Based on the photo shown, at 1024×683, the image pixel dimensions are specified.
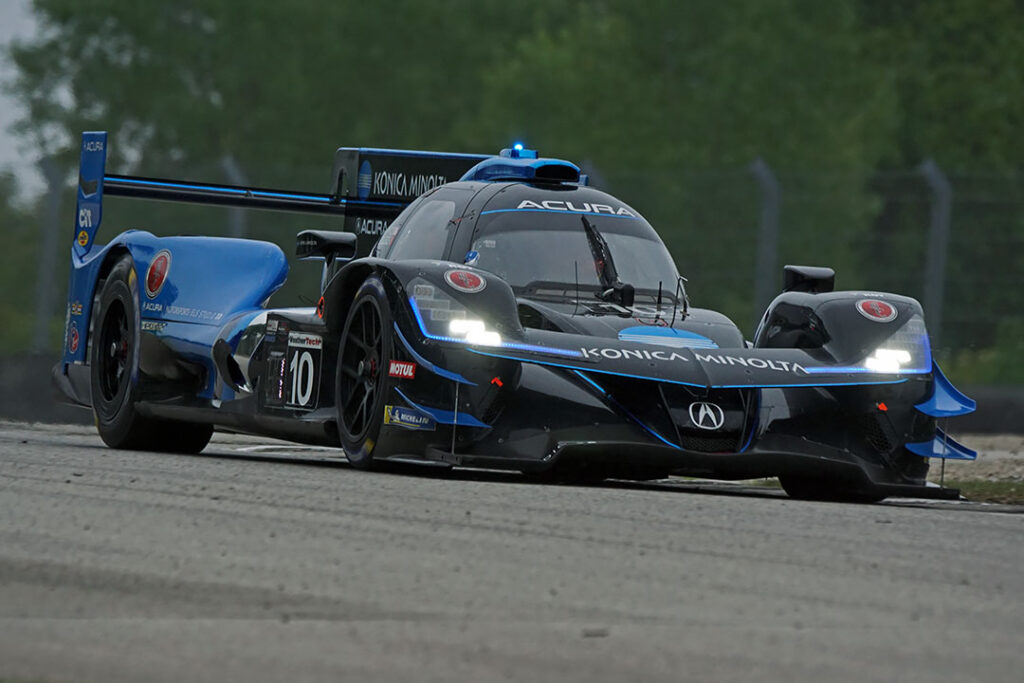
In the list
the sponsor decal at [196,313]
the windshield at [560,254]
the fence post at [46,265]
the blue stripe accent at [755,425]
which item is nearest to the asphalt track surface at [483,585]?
the blue stripe accent at [755,425]

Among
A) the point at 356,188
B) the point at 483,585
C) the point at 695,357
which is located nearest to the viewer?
the point at 483,585

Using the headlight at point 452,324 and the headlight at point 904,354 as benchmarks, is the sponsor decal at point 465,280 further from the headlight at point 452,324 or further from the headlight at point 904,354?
the headlight at point 904,354

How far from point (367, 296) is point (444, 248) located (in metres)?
0.91

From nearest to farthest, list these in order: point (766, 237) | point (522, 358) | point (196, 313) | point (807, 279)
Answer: point (522, 358) < point (807, 279) < point (196, 313) < point (766, 237)

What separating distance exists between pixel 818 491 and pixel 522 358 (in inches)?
70.0

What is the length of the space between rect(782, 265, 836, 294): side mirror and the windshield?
24.0 inches

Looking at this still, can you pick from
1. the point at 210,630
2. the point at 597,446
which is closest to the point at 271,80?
the point at 597,446

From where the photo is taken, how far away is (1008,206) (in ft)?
59.3

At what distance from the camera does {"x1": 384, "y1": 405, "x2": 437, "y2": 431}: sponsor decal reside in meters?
8.41

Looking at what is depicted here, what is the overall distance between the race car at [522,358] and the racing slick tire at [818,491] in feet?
0.04

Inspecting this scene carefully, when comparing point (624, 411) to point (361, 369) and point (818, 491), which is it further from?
point (818, 491)

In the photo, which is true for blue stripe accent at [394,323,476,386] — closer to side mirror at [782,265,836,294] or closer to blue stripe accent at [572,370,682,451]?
blue stripe accent at [572,370,682,451]

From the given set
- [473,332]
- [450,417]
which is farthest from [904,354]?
[450,417]

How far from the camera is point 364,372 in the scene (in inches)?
354
